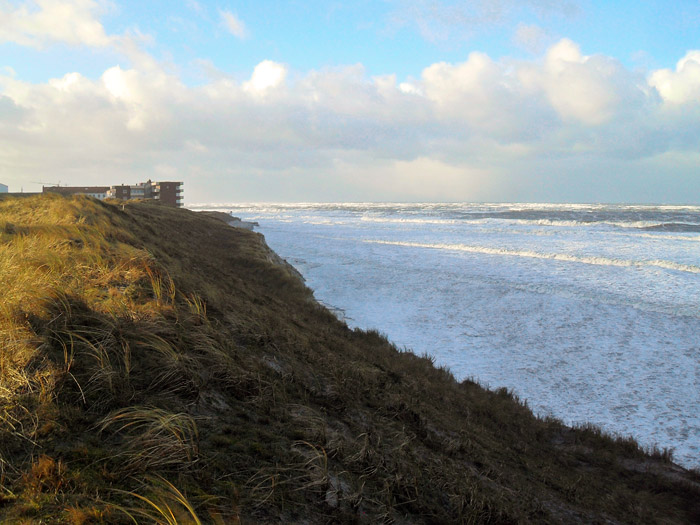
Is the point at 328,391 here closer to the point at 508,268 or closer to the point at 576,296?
the point at 576,296

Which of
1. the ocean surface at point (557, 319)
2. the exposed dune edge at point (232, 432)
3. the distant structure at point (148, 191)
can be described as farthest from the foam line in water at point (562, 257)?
the distant structure at point (148, 191)

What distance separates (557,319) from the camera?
14.2m

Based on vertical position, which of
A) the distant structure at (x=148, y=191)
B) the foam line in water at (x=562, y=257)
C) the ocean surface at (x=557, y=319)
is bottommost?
the ocean surface at (x=557, y=319)

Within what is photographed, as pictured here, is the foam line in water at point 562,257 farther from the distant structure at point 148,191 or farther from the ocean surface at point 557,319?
the distant structure at point 148,191

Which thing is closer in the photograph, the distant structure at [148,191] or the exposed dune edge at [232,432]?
the exposed dune edge at [232,432]

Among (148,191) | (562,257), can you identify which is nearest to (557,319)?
(562,257)

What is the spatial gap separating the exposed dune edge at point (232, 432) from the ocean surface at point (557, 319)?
230cm

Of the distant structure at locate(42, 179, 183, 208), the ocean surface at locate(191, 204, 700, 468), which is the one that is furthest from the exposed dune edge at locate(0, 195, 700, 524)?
the distant structure at locate(42, 179, 183, 208)

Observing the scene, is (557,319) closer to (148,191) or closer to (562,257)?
(562,257)

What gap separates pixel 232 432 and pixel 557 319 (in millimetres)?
13434

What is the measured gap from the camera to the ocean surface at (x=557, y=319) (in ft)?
28.9

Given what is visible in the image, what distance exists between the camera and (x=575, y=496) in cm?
469

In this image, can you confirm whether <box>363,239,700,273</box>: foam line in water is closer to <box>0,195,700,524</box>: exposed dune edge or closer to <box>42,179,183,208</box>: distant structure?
<box>0,195,700,524</box>: exposed dune edge

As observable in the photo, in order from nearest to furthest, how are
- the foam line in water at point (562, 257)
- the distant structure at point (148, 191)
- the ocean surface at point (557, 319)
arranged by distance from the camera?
the ocean surface at point (557, 319), the foam line in water at point (562, 257), the distant structure at point (148, 191)
